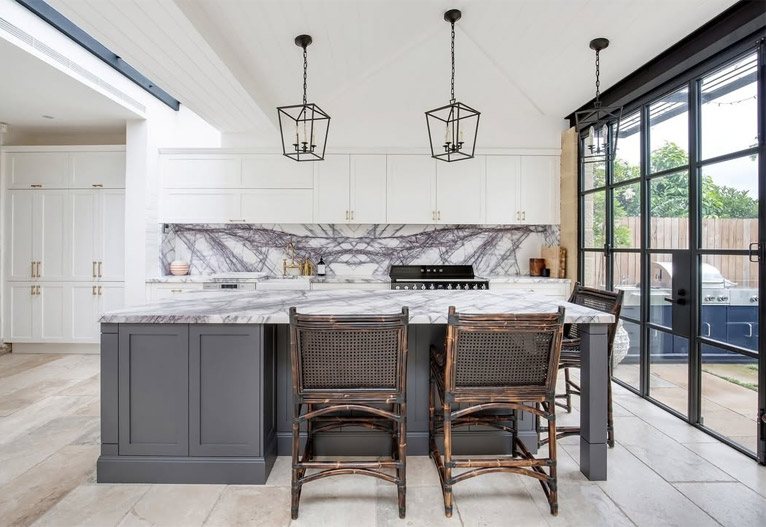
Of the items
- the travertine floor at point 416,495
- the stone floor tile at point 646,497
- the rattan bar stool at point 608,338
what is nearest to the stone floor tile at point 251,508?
the travertine floor at point 416,495

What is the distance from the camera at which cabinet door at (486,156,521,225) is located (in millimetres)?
4691

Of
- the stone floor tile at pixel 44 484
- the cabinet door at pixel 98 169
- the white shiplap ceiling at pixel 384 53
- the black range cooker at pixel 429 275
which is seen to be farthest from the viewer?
the cabinet door at pixel 98 169

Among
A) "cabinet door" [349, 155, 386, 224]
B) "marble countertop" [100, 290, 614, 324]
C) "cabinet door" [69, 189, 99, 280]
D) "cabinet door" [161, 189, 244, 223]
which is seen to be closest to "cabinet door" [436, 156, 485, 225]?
"cabinet door" [349, 155, 386, 224]

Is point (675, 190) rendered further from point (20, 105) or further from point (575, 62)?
point (20, 105)

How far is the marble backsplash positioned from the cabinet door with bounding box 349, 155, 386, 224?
1.13 feet

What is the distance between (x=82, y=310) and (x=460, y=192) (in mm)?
4427

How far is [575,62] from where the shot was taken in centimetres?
356

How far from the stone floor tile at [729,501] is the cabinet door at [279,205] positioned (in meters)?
3.88

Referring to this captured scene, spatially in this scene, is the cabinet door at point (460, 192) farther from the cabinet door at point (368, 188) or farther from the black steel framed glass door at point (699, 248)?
the black steel framed glass door at point (699, 248)

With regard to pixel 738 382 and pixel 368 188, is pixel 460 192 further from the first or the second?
pixel 738 382

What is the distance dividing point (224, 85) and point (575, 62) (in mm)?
2975

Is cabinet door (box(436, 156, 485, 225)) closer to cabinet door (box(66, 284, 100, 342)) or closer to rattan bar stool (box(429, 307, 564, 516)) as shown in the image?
rattan bar stool (box(429, 307, 564, 516))

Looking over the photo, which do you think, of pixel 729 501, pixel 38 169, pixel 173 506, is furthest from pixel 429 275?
pixel 38 169

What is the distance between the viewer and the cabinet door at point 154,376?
6.81 feet
